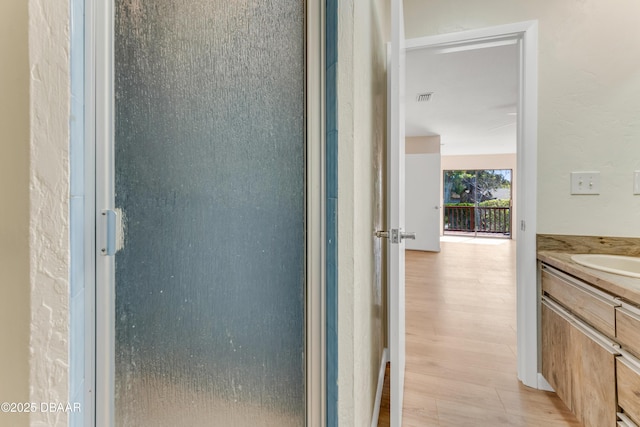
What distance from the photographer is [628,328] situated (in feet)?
3.60

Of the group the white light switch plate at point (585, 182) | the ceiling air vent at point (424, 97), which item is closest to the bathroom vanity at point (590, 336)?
the white light switch plate at point (585, 182)

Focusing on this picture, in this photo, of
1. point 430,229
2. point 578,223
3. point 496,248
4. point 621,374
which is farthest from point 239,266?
point 496,248

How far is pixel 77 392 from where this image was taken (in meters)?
0.29

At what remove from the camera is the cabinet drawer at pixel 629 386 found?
3.44 feet

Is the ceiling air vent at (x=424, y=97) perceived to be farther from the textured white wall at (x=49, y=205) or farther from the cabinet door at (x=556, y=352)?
the textured white wall at (x=49, y=205)

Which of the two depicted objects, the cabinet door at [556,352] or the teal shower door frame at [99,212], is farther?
the cabinet door at [556,352]

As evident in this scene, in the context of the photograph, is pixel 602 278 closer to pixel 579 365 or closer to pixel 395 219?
pixel 579 365

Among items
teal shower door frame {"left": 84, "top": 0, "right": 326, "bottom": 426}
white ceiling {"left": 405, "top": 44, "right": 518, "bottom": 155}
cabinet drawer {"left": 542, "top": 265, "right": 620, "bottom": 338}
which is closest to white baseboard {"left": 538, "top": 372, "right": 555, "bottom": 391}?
cabinet drawer {"left": 542, "top": 265, "right": 620, "bottom": 338}

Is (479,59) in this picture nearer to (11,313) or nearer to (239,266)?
(239,266)

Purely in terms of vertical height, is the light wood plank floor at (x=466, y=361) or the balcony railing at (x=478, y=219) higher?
the balcony railing at (x=478, y=219)

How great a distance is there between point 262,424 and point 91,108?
0.72 m

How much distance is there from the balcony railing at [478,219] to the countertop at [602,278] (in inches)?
335

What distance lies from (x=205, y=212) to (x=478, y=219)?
10.3 m

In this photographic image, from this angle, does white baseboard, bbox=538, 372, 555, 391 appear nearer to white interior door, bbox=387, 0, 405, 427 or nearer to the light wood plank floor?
the light wood plank floor
